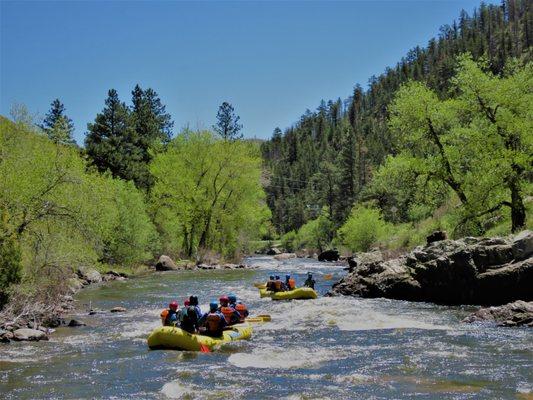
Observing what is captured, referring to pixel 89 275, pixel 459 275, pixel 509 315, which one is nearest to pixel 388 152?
pixel 89 275

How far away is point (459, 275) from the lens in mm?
21656

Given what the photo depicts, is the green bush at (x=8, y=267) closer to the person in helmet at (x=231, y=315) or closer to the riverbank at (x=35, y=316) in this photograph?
the riverbank at (x=35, y=316)

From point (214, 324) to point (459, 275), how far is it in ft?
36.3

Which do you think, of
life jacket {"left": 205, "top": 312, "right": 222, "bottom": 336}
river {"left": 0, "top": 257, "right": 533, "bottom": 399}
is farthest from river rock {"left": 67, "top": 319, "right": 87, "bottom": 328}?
life jacket {"left": 205, "top": 312, "right": 222, "bottom": 336}

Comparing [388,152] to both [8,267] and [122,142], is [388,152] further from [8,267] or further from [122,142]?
[8,267]

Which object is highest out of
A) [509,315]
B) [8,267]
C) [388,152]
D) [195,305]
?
[388,152]

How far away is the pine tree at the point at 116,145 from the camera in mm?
50375

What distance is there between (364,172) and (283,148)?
73403 mm

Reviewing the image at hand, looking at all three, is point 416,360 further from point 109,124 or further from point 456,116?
point 109,124

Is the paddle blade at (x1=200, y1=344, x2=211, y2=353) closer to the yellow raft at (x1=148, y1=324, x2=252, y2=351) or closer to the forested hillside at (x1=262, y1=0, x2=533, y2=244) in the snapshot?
the yellow raft at (x1=148, y1=324, x2=252, y2=351)

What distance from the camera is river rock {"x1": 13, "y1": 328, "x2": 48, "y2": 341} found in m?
15.2

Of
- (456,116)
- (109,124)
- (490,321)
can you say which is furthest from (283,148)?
(490,321)

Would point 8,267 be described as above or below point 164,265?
above

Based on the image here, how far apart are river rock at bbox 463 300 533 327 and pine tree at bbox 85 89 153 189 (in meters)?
37.6
